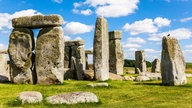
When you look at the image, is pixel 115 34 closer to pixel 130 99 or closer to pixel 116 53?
pixel 116 53

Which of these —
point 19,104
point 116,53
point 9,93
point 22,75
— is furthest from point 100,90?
point 116,53

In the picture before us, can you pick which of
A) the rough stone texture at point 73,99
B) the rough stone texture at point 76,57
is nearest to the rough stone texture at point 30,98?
the rough stone texture at point 73,99

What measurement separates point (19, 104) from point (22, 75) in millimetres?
9913

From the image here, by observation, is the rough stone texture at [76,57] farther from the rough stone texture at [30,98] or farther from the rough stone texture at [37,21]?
the rough stone texture at [30,98]

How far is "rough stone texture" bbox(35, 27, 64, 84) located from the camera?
2175 centimetres

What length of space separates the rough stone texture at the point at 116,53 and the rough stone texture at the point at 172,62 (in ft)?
44.3

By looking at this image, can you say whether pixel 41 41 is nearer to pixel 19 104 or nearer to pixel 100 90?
pixel 100 90

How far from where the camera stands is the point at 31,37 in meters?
23.1

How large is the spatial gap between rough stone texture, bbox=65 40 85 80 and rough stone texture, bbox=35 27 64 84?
4.61m

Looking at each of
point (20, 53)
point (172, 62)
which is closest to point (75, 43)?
point (20, 53)

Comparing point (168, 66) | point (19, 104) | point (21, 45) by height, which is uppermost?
point (21, 45)

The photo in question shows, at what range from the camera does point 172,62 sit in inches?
791

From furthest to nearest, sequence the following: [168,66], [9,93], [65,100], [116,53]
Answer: [116,53], [168,66], [9,93], [65,100]

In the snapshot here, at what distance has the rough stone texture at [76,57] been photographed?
26.7m
